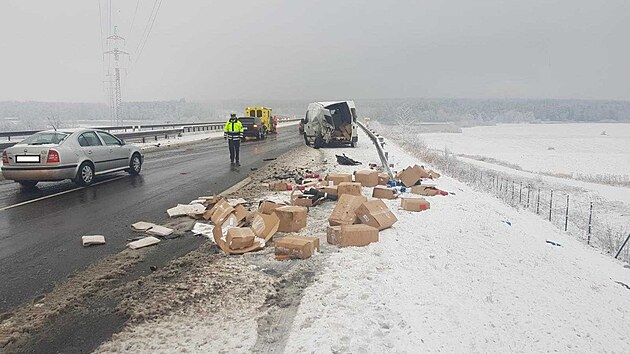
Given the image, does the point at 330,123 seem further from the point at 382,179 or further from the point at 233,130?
the point at 382,179

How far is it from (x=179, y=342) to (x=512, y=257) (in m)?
4.81

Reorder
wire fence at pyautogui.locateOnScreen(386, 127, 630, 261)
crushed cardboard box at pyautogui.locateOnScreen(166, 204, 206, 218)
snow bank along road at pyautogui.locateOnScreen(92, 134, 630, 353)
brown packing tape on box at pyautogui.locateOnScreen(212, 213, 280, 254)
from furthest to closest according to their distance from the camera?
wire fence at pyautogui.locateOnScreen(386, 127, 630, 261)
crushed cardboard box at pyautogui.locateOnScreen(166, 204, 206, 218)
brown packing tape on box at pyautogui.locateOnScreen(212, 213, 280, 254)
snow bank along road at pyautogui.locateOnScreen(92, 134, 630, 353)

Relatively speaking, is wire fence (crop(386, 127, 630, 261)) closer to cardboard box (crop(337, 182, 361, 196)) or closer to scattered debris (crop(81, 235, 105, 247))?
cardboard box (crop(337, 182, 361, 196))

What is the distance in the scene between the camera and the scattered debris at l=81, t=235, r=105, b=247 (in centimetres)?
606

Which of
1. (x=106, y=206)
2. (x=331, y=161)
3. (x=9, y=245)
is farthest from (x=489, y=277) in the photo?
(x=331, y=161)

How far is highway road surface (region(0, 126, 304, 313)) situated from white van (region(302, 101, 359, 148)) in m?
8.64

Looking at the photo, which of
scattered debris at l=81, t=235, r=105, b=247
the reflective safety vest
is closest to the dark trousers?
the reflective safety vest

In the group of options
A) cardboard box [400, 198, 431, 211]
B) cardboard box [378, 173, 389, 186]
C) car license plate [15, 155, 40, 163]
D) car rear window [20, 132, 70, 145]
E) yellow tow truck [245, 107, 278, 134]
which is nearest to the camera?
cardboard box [400, 198, 431, 211]

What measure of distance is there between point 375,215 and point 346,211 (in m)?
0.44

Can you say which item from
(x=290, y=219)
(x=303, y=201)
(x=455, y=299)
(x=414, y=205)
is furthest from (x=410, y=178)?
(x=455, y=299)

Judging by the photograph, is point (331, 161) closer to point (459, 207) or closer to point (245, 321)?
point (459, 207)

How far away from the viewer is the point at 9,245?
608cm

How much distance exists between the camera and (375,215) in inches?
250

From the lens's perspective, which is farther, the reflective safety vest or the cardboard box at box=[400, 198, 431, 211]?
the reflective safety vest
